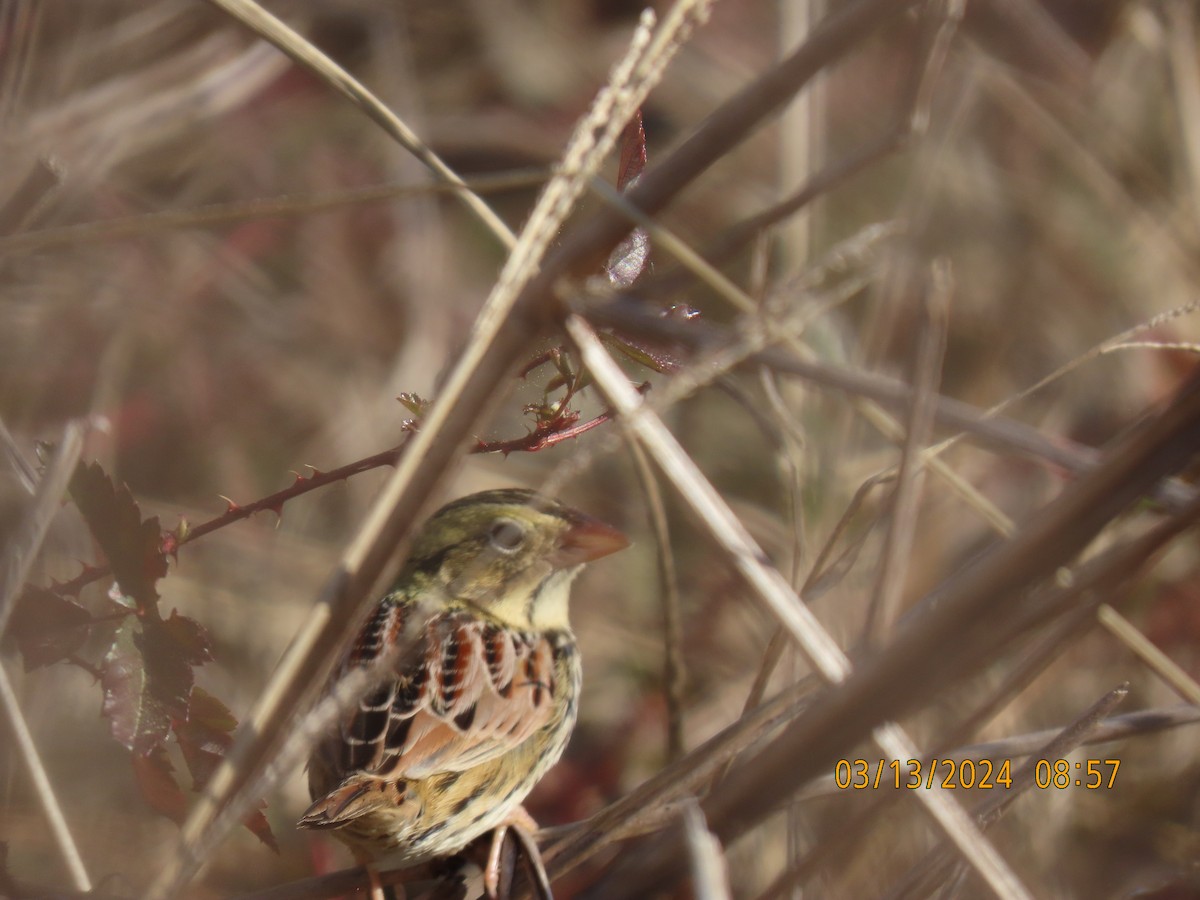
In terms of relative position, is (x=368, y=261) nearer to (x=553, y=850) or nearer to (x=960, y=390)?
(x=960, y=390)

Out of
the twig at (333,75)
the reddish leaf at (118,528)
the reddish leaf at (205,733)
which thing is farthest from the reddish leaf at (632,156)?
the reddish leaf at (205,733)

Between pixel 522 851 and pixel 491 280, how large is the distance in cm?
260

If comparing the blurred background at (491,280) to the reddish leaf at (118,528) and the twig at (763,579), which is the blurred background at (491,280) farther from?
the twig at (763,579)

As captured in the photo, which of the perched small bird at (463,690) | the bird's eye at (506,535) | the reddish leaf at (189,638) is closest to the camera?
the reddish leaf at (189,638)

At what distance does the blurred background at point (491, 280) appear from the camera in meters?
2.73

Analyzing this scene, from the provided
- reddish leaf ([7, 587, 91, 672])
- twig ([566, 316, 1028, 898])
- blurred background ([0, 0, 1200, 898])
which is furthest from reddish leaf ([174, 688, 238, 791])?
blurred background ([0, 0, 1200, 898])

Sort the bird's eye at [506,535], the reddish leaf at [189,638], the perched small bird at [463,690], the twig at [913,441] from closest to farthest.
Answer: the twig at [913,441] < the reddish leaf at [189,638] < the perched small bird at [463,690] < the bird's eye at [506,535]

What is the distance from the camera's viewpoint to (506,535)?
7.14ft

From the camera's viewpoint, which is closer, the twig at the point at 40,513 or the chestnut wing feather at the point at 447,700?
the twig at the point at 40,513

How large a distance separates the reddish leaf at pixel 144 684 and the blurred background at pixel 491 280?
0.91 m

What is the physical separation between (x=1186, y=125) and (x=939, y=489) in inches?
44.5

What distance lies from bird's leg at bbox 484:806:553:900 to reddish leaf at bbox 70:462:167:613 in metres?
0.60

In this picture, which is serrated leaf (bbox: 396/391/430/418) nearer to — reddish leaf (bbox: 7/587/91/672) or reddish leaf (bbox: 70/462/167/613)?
reddish leaf (bbox: 70/462/167/613)

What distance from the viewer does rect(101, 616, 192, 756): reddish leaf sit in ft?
4.77
